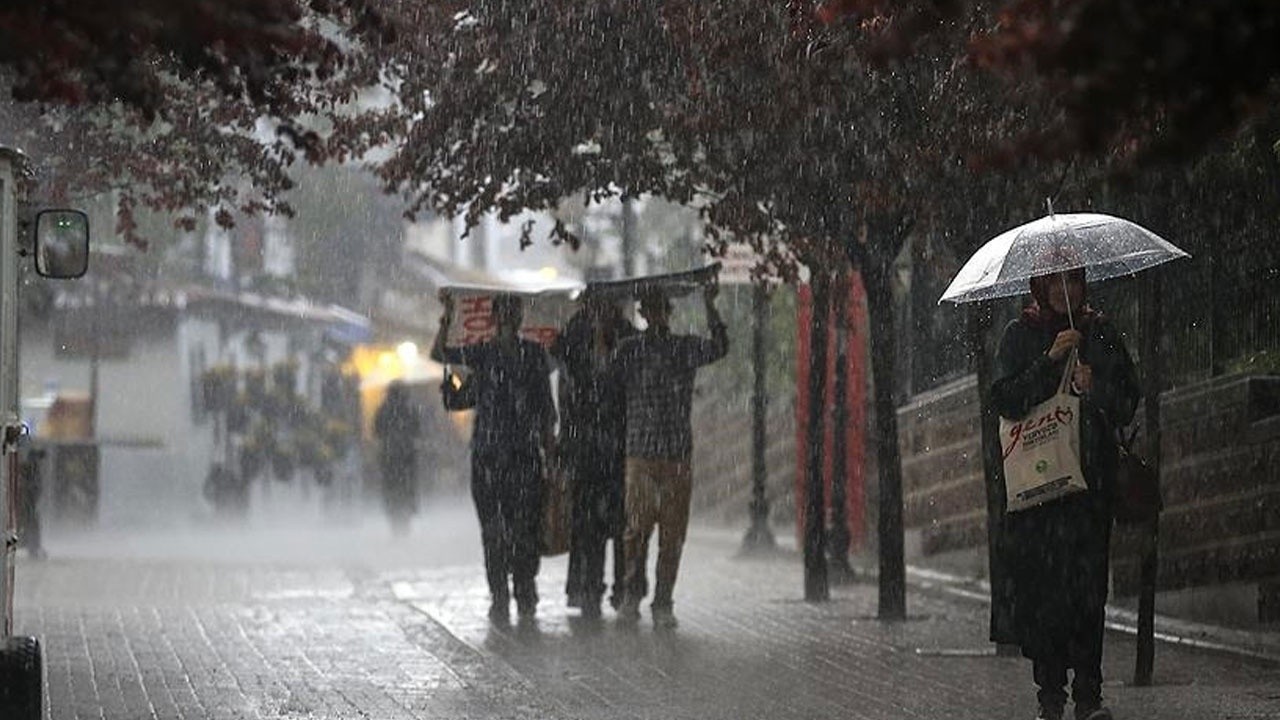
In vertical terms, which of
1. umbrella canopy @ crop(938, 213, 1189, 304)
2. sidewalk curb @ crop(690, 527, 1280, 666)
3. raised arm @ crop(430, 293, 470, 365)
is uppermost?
umbrella canopy @ crop(938, 213, 1189, 304)

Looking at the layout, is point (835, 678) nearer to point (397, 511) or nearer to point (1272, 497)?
point (1272, 497)

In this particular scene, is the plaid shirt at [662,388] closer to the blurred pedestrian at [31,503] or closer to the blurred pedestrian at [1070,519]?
the blurred pedestrian at [1070,519]

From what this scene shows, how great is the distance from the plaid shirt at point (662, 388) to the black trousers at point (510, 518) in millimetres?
798

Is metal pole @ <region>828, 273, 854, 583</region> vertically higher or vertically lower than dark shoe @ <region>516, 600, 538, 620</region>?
higher

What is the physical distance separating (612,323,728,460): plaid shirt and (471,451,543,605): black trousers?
2.62 feet

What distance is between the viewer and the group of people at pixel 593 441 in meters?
13.3

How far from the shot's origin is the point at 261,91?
5.74 metres

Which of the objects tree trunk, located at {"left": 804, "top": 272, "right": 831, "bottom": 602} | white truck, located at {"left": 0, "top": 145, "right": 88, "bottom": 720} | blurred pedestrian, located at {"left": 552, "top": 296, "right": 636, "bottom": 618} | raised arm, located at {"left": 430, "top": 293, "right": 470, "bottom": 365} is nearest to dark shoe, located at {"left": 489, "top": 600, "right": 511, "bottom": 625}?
blurred pedestrian, located at {"left": 552, "top": 296, "right": 636, "bottom": 618}

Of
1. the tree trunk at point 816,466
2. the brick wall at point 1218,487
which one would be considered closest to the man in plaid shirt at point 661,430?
the tree trunk at point 816,466

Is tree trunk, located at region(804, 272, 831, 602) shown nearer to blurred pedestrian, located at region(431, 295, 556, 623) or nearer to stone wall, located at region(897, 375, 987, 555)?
stone wall, located at region(897, 375, 987, 555)

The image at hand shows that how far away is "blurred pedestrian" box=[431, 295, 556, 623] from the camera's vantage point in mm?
13656

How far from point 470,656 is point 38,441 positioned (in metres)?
15.3

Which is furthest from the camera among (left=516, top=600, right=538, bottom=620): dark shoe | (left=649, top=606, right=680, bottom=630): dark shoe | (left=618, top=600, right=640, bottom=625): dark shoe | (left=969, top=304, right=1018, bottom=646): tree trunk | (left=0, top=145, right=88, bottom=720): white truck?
(left=516, top=600, right=538, bottom=620): dark shoe

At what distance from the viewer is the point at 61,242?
852 cm
